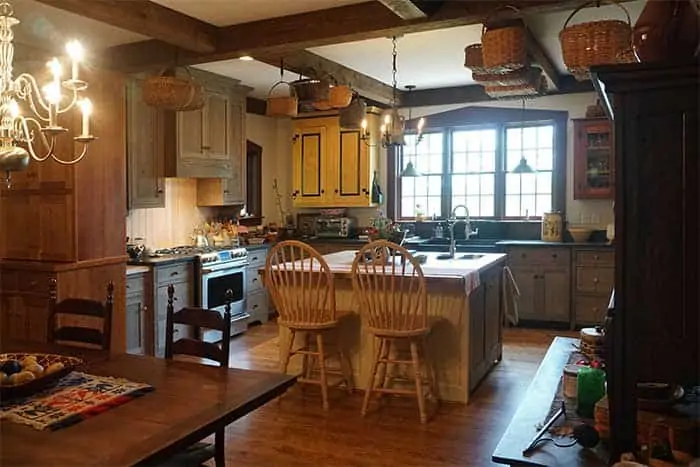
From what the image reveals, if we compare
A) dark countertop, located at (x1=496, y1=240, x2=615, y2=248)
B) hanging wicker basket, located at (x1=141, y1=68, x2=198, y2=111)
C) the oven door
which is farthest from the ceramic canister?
hanging wicker basket, located at (x1=141, y1=68, x2=198, y2=111)

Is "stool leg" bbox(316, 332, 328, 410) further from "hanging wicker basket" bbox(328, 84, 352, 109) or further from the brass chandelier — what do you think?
the brass chandelier

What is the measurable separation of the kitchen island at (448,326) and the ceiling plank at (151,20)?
1.79m

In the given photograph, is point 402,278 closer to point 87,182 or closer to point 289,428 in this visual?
point 289,428

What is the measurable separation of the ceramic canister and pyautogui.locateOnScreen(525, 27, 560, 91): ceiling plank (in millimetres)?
1358

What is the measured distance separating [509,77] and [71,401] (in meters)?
3.69

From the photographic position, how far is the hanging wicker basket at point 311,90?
4.32 metres

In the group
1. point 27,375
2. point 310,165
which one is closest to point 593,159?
point 310,165

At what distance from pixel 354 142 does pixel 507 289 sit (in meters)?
2.95

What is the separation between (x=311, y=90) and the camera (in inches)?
171

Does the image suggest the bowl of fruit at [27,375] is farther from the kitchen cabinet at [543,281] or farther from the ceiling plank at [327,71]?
the kitchen cabinet at [543,281]

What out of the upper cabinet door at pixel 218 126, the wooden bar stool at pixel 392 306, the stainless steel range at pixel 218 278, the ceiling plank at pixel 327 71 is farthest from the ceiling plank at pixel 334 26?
the stainless steel range at pixel 218 278

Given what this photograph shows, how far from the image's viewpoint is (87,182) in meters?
4.47

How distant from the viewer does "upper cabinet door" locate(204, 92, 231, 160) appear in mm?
6082

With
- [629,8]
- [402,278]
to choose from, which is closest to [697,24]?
[402,278]
